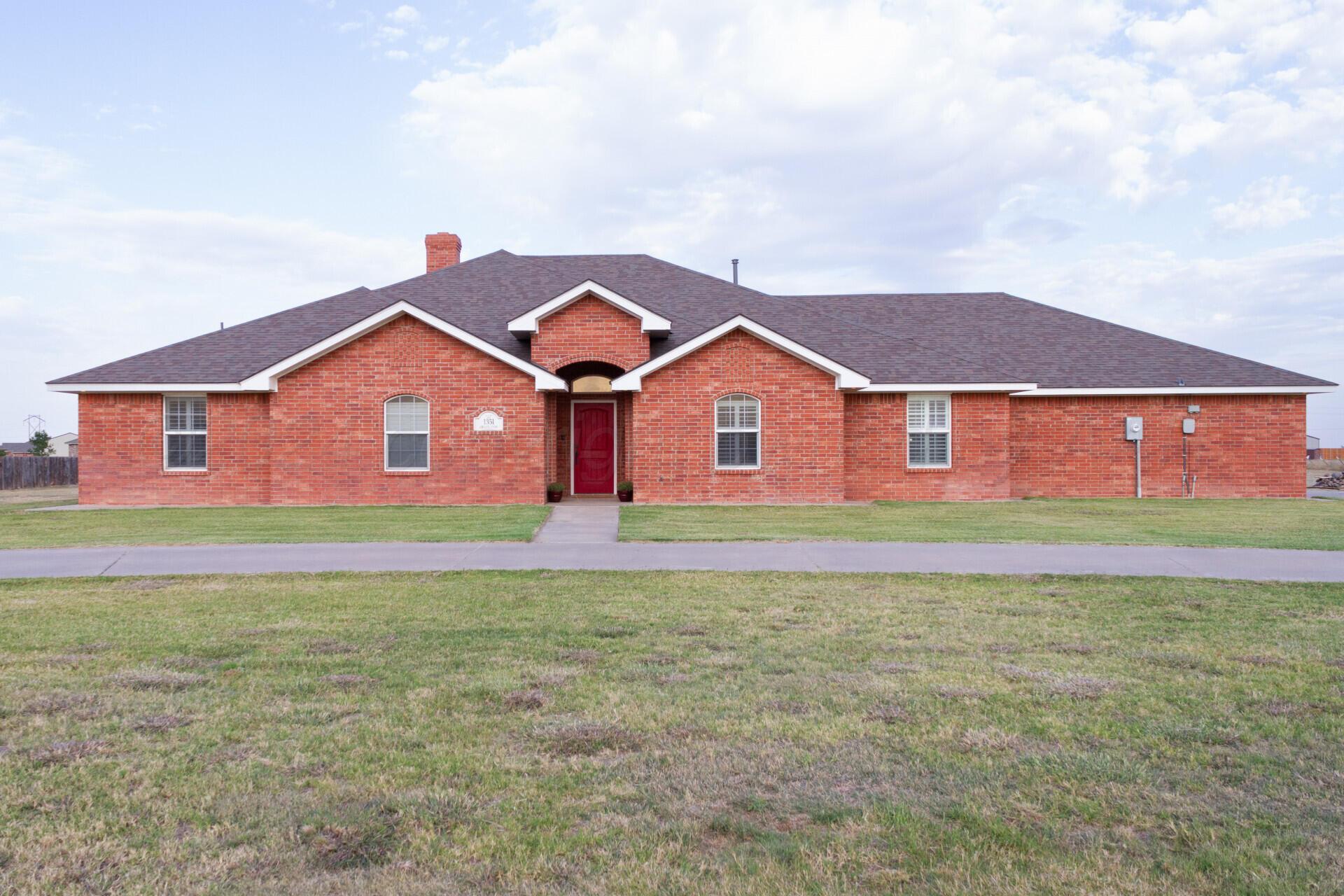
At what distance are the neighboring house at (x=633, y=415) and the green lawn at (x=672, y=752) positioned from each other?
12.5m

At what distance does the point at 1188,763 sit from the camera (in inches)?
167

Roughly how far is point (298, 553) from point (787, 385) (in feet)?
37.7

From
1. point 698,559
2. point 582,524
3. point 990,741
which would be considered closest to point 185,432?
point 582,524

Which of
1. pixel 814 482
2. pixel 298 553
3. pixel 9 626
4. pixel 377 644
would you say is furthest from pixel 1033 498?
pixel 9 626

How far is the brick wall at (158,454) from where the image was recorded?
68.3 feet

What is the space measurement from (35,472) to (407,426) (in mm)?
23250

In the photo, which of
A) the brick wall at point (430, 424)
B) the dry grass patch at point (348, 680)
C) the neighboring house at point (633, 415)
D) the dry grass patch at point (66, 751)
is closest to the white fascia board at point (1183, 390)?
the neighboring house at point (633, 415)

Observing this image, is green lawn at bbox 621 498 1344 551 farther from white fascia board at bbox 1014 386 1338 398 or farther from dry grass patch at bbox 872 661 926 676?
dry grass patch at bbox 872 661 926 676

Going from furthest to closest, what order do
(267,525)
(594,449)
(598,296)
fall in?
1. (594,449)
2. (598,296)
3. (267,525)

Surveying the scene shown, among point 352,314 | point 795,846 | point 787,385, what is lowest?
point 795,846

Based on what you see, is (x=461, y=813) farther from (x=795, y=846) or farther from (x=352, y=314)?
(x=352, y=314)

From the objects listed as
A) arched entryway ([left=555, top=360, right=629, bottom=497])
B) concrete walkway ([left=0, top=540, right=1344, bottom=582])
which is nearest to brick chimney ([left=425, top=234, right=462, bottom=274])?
arched entryway ([left=555, top=360, right=629, bottom=497])

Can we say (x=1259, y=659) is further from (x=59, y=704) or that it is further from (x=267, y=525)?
(x=267, y=525)

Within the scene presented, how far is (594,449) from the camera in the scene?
2309 centimetres
